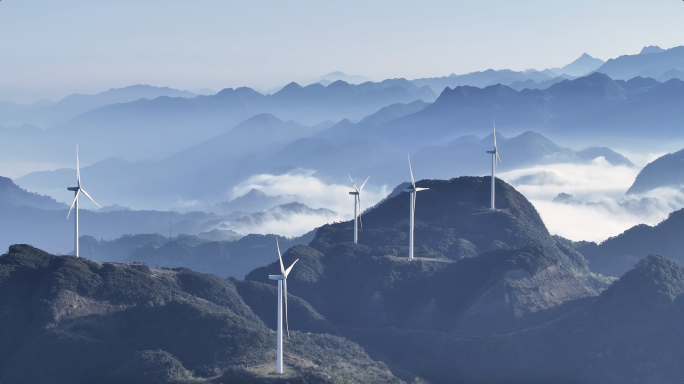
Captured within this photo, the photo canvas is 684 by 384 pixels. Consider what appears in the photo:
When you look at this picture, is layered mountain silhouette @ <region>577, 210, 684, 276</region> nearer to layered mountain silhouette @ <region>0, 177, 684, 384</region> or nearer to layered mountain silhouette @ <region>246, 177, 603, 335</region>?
layered mountain silhouette @ <region>246, 177, 603, 335</region>

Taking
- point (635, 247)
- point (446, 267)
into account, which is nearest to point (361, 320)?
point (446, 267)

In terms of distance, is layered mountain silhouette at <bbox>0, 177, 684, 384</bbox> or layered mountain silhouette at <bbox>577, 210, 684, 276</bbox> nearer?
layered mountain silhouette at <bbox>0, 177, 684, 384</bbox>

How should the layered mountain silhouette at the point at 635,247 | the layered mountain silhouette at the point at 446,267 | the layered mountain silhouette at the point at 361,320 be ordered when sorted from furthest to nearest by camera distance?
the layered mountain silhouette at the point at 635,247, the layered mountain silhouette at the point at 446,267, the layered mountain silhouette at the point at 361,320

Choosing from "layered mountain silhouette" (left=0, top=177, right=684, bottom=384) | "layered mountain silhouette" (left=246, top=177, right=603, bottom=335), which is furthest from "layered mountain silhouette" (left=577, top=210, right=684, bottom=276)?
"layered mountain silhouette" (left=0, top=177, right=684, bottom=384)

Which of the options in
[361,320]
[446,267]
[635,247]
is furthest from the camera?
[635,247]

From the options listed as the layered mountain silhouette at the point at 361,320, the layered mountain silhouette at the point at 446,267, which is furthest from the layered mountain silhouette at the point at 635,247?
the layered mountain silhouette at the point at 361,320

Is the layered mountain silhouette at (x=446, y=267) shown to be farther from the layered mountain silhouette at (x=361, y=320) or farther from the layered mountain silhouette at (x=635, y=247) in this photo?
the layered mountain silhouette at (x=635, y=247)

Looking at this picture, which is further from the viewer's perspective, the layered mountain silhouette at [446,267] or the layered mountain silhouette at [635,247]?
the layered mountain silhouette at [635,247]

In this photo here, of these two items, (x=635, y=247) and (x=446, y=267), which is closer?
(x=446, y=267)

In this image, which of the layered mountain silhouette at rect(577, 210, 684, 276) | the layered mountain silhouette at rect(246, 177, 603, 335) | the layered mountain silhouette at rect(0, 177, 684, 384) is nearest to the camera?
the layered mountain silhouette at rect(0, 177, 684, 384)

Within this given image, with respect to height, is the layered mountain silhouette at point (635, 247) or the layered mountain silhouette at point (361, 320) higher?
the layered mountain silhouette at point (635, 247)

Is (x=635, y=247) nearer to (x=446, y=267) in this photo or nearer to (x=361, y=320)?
(x=446, y=267)

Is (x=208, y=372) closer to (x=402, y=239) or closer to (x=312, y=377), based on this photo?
(x=312, y=377)
